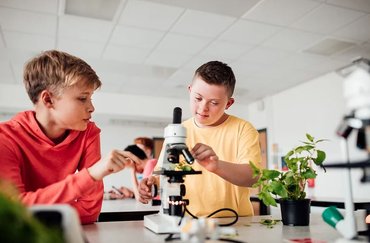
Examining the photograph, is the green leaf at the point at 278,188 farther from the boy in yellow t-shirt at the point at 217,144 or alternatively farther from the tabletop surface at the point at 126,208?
the tabletop surface at the point at 126,208

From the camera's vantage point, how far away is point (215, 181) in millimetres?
1432

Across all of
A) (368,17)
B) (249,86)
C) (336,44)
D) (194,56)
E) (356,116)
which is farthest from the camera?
(249,86)

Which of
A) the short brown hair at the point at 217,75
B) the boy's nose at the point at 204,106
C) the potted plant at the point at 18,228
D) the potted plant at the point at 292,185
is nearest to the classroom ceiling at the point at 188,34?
the short brown hair at the point at 217,75

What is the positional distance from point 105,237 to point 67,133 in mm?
501

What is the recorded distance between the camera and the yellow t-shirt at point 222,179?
1380mm

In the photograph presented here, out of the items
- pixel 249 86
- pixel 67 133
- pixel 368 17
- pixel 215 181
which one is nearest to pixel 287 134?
pixel 249 86

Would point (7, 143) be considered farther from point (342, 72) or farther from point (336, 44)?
point (336, 44)

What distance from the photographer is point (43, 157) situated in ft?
3.72

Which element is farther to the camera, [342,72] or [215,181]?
[215,181]

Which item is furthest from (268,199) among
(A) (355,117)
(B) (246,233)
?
(A) (355,117)

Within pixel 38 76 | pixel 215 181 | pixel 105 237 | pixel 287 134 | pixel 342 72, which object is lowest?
pixel 105 237

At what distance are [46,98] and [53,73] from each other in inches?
3.6

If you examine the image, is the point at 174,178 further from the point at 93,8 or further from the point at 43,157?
the point at 93,8

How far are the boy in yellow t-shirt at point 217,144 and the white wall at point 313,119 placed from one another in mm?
3319
